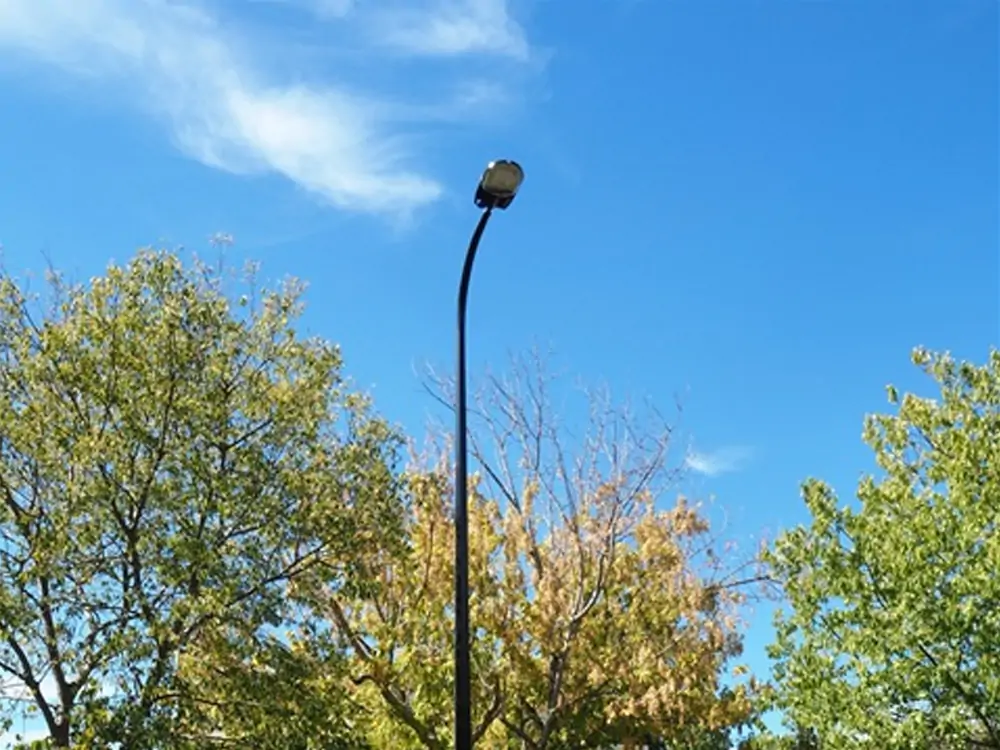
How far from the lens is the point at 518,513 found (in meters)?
20.1

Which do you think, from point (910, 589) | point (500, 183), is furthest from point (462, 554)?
point (910, 589)

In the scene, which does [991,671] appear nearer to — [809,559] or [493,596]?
[809,559]

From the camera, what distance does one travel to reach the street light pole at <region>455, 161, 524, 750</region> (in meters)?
7.66

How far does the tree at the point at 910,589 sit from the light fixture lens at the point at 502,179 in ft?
36.0

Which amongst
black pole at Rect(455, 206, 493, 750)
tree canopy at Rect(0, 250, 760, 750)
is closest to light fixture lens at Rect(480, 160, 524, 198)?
black pole at Rect(455, 206, 493, 750)

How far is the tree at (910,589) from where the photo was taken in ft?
50.7

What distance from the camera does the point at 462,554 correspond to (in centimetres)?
809

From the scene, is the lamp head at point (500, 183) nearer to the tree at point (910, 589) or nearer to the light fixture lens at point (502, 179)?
the light fixture lens at point (502, 179)

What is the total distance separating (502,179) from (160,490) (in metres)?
7.56

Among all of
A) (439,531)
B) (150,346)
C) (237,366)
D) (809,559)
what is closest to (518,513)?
(439,531)

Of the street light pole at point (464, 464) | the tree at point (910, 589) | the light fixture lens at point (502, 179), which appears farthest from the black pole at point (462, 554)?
the tree at point (910, 589)

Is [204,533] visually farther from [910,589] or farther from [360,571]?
[910,589]

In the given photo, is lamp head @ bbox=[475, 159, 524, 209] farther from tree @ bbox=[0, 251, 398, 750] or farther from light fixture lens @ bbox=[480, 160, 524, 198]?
tree @ bbox=[0, 251, 398, 750]

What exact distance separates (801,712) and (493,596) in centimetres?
603
